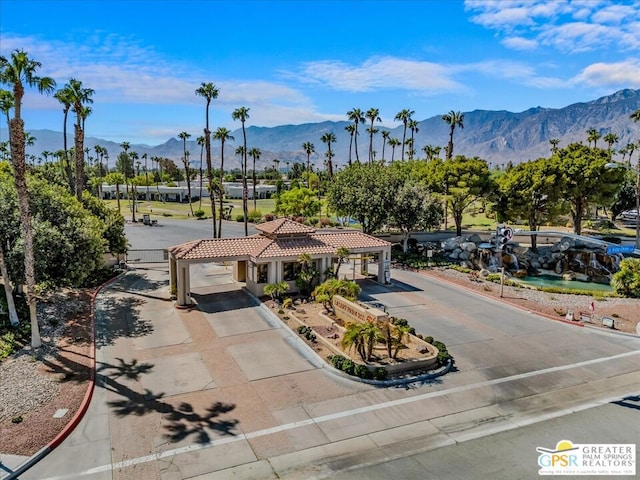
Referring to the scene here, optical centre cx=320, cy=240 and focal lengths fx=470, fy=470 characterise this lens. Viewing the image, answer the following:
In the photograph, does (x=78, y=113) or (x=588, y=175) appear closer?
(x=78, y=113)

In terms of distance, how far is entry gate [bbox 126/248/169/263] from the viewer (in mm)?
44716

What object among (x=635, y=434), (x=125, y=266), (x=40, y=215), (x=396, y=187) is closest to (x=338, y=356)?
(x=635, y=434)

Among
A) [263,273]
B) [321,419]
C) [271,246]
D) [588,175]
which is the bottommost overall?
[321,419]

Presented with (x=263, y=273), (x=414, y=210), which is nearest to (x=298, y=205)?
(x=414, y=210)

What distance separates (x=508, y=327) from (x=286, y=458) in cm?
1760

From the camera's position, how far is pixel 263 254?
3178 centimetres

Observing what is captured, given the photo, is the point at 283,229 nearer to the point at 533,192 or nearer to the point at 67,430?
the point at 67,430

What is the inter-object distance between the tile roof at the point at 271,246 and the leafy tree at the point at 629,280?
1773 cm

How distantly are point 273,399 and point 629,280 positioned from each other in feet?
99.0

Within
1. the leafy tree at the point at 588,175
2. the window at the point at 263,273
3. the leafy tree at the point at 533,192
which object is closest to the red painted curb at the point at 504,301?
the window at the point at 263,273

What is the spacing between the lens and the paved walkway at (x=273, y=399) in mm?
14508

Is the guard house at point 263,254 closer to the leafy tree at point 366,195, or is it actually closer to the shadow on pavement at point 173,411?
the leafy tree at point 366,195

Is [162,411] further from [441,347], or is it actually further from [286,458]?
[441,347]

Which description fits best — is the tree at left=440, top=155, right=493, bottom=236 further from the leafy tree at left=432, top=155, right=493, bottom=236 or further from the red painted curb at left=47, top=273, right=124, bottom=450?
the red painted curb at left=47, top=273, right=124, bottom=450
